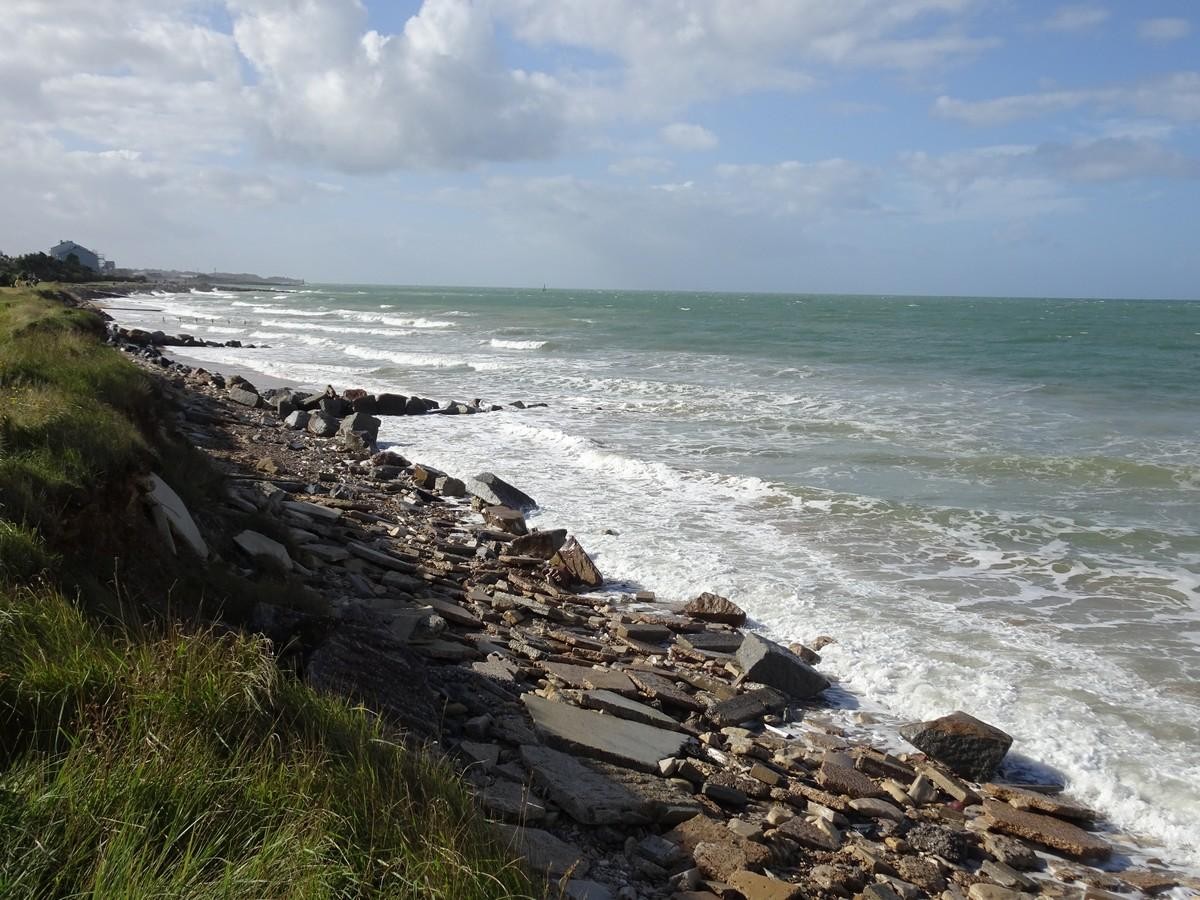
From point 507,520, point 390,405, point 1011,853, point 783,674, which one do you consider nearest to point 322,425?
point 390,405

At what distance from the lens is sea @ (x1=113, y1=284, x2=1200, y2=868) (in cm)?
728

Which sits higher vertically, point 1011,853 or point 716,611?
point 716,611

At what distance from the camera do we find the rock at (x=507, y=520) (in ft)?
38.6

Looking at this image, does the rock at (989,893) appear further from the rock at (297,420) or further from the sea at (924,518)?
the rock at (297,420)

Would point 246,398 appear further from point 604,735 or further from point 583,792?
point 583,792

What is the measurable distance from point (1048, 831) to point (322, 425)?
15657 mm

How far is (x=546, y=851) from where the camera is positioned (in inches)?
161

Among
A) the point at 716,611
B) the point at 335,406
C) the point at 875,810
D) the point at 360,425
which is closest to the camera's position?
the point at 875,810

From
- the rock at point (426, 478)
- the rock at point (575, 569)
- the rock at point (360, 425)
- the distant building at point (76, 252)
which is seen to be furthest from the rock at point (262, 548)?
the distant building at point (76, 252)

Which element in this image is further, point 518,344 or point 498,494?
point 518,344

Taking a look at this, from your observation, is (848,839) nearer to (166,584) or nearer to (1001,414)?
(166,584)

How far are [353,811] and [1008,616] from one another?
7985 mm

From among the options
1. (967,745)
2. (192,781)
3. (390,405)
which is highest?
(192,781)

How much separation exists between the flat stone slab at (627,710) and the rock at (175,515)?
299cm
